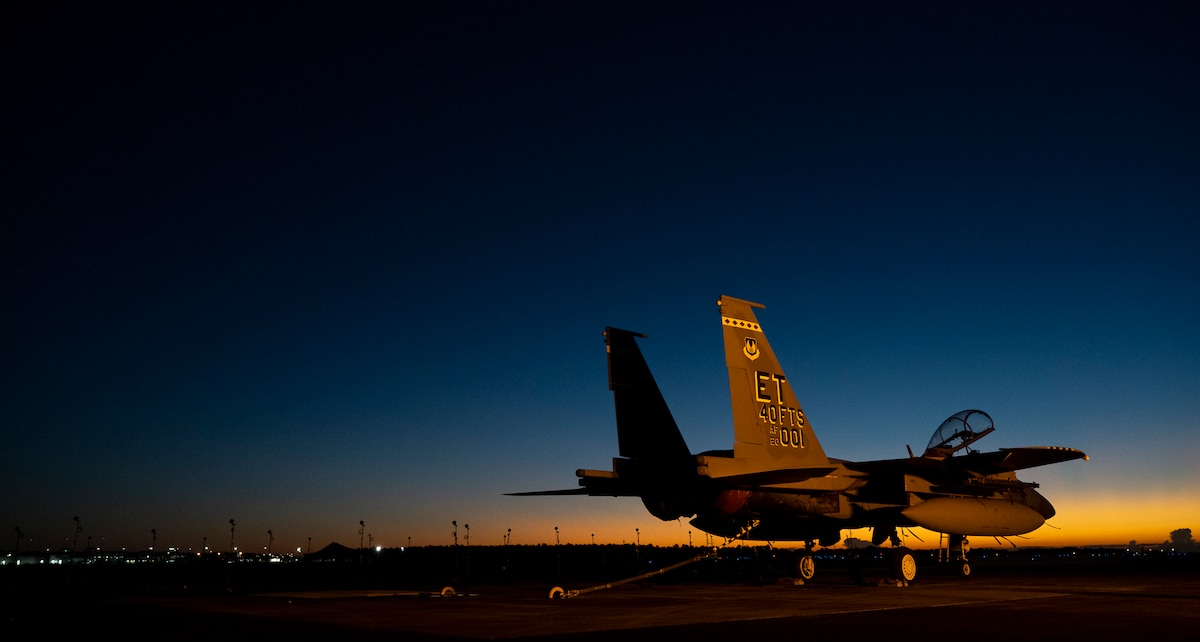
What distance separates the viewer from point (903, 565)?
1630cm

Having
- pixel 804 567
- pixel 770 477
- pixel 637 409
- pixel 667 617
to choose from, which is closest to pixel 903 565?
pixel 804 567

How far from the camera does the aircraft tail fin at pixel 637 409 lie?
14672mm

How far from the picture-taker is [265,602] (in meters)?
12.8

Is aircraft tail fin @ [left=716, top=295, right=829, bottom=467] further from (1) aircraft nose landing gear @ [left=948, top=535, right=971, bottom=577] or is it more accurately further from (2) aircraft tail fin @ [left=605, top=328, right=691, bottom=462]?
(1) aircraft nose landing gear @ [left=948, top=535, right=971, bottom=577]

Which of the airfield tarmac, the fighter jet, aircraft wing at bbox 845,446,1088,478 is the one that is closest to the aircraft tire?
the fighter jet

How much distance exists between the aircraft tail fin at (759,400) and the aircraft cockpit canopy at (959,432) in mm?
3695

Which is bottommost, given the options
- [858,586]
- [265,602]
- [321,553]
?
[321,553]

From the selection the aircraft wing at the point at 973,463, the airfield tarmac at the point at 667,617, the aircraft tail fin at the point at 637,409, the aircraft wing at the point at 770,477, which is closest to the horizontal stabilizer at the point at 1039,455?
the aircraft wing at the point at 973,463

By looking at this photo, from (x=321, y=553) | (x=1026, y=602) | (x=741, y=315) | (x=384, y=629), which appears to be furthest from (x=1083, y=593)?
(x=321, y=553)

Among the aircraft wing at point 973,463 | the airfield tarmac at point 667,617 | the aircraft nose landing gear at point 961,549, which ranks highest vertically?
the aircraft wing at point 973,463

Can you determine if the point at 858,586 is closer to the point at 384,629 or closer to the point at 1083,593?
the point at 1083,593

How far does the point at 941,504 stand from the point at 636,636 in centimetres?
1160

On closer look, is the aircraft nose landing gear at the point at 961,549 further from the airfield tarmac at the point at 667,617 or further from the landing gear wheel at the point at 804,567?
the airfield tarmac at the point at 667,617

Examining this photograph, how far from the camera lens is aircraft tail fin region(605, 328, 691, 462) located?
48.1 feet
